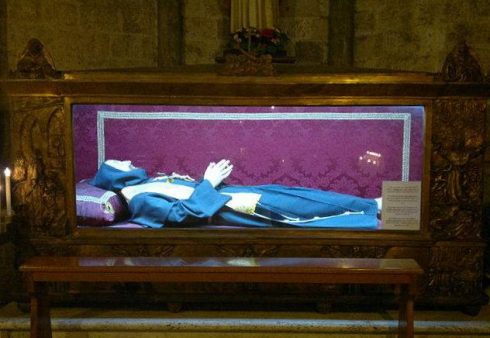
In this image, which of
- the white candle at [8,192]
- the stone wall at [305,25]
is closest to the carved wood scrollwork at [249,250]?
the white candle at [8,192]

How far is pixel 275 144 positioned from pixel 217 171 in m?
0.38

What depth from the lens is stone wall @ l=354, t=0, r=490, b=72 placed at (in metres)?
4.39

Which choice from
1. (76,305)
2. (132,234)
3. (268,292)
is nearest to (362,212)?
(268,292)

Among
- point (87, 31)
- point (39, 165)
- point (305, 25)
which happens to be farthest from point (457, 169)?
point (87, 31)

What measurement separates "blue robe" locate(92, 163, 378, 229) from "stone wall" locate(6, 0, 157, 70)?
6.44ft

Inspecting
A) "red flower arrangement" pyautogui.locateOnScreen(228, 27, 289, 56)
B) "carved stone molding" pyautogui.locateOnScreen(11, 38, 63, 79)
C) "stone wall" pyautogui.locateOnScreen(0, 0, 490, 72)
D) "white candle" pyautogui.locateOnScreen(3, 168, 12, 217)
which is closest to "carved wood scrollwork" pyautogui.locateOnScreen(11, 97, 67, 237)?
"white candle" pyautogui.locateOnScreen(3, 168, 12, 217)

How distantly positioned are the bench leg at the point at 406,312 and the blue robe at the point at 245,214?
0.45 meters

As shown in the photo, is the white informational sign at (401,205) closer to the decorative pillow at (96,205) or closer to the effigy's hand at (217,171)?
the effigy's hand at (217,171)

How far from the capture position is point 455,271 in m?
2.99

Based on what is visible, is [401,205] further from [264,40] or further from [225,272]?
[264,40]

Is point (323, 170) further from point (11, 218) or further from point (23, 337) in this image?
point (23, 337)

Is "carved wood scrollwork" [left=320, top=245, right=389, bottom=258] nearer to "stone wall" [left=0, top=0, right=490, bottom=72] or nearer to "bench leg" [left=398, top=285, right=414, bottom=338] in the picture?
"bench leg" [left=398, top=285, right=414, bottom=338]

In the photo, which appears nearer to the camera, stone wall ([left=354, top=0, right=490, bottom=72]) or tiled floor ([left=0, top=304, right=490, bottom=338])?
tiled floor ([left=0, top=304, right=490, bottom=338])

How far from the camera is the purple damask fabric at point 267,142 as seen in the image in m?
2.94
